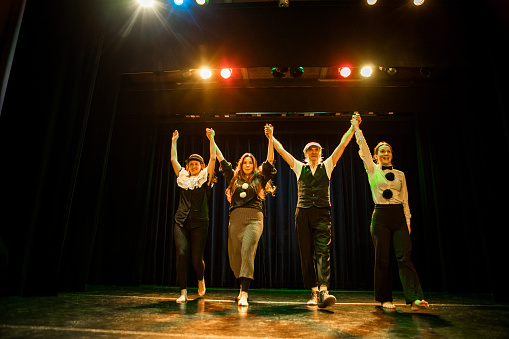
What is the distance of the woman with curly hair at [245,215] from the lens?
325 centimetres

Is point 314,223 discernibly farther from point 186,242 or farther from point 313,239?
point 186,242

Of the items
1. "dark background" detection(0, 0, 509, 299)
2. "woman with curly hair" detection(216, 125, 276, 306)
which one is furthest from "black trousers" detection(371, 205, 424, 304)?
"dark background" detection(0, 0, 509, 299)

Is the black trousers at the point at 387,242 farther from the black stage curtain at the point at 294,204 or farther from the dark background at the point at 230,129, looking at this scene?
the black stage curtain at the point at 294,204

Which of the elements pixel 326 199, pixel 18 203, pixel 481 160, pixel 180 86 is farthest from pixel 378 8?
pixel 18 203

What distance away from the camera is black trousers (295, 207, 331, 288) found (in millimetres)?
3332

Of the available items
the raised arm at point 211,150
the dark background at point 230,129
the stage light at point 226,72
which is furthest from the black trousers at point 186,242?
the stage light at point 226,72

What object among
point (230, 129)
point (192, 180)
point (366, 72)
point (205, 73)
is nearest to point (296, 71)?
point (366, 72)

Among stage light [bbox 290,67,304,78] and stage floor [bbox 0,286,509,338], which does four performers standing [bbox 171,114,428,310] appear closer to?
stage floor [bbox 0,286,509,338]

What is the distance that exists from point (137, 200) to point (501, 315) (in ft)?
19.0

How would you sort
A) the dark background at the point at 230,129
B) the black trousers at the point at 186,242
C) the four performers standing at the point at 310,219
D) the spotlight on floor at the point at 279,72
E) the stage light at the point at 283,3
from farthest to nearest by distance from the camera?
the spotlight on floor at the point at 279,72, the stage light at the point at 283,3, the dark background at the point at 230,129, the black trousers at the point at 186,242, the four performers standing at the point at 310,219

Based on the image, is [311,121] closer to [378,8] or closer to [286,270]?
[378,8]

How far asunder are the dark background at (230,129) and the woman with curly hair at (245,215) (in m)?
1.90

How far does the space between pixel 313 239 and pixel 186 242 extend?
1.37 meters

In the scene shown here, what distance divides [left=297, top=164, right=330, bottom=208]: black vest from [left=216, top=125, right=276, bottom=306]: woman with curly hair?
0.38m
